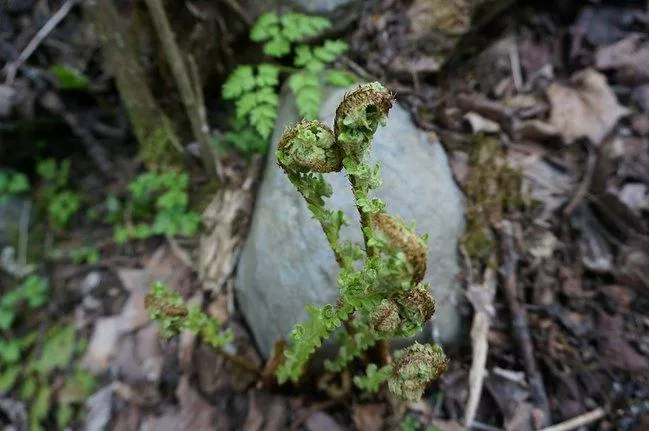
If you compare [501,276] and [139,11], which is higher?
[139,11]

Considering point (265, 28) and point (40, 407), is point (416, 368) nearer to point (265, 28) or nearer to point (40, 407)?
point (265, 28)

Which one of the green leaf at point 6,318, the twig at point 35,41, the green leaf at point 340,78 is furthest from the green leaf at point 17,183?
the green leaf at point 340,78

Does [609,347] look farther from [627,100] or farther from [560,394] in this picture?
[627,100]

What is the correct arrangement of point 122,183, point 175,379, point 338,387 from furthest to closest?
1. point 122,183
2. point 175,379
3. point 338,387

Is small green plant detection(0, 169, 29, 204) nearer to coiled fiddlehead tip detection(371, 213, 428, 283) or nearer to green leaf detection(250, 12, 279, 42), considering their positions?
Answer: green leaf detection(250, 12, 279, 42)

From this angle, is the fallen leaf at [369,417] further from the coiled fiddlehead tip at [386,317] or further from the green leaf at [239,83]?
the green leaf at [239,83]

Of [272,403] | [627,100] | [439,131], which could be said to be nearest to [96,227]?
[272,403]
